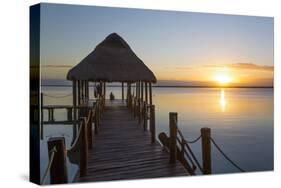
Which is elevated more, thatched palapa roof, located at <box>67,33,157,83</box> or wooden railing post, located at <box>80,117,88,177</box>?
thatched palapa roof, located at <box>67,33,157,83</box>

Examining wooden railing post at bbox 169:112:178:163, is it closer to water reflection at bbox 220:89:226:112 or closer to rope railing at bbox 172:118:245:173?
rope railing at bbox 172:118:245:173

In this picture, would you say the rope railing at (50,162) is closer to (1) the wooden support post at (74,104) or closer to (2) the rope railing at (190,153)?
(1) the wooden support post at (74,104)

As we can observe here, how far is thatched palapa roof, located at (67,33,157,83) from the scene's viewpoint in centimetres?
657

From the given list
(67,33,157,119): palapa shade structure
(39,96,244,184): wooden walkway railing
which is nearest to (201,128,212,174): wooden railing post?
(39,96,244,184): wooden walkway railing

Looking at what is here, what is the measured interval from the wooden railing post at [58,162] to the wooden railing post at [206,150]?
5.63 ft

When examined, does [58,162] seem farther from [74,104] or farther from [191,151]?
[191,151]

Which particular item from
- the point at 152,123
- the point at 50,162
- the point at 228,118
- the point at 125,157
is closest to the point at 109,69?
the point at 152,123

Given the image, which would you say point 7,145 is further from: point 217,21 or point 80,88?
point 217,21

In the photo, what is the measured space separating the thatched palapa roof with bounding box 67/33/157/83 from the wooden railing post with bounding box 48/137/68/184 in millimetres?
805

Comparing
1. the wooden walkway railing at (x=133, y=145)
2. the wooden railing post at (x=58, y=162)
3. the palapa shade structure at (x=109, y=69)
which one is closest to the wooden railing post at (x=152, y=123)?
the wooden walkway railing at (x=133, y=145)

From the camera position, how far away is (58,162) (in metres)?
6.12

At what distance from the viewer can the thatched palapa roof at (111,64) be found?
259 inches

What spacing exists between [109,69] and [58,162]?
1.19m

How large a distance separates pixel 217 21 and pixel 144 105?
4.17 feet
